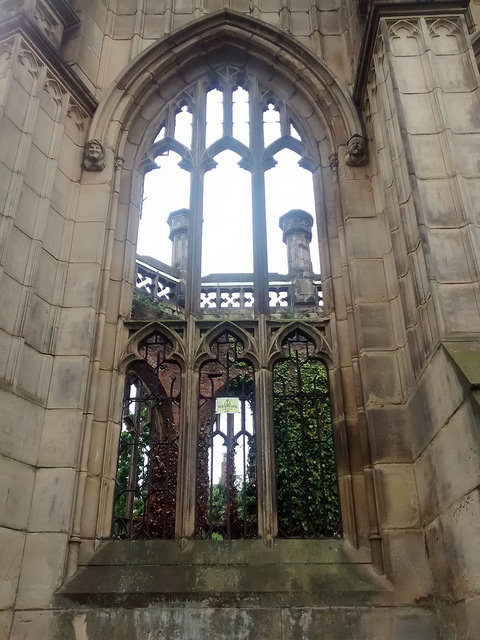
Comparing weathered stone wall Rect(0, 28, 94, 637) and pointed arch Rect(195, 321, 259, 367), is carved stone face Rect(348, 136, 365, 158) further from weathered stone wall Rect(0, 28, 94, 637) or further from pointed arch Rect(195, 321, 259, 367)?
weathered stone wall Rect(0, 28, 94, 637)

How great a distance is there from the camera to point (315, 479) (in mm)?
10555

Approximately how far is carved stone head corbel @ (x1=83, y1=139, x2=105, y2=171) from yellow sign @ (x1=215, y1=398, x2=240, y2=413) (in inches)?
112

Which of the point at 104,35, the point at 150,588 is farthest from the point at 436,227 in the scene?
the point at 104,35

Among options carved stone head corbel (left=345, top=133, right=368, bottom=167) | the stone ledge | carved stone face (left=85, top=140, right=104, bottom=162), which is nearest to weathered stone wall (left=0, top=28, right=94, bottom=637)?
carved stone face (left=85, top=140, right=104, bottom=162)

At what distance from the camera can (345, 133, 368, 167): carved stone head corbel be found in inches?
249

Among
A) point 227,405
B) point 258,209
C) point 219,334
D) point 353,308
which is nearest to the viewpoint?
point 227,405

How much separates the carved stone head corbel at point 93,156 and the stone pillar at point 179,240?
298 inches

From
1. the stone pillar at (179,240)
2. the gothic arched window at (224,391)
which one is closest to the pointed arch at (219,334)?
the gothic arched window at (224,391)

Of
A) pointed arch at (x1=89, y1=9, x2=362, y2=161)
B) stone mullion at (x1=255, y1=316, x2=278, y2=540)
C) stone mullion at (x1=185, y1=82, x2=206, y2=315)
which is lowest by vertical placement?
stone mullion at (x1=255, y1=316, x2=278, y2=540)

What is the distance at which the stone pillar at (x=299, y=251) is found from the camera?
15125mm

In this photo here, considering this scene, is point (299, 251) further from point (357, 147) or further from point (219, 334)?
point (219, 334)

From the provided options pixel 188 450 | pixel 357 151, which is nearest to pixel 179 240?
pixel 357 151

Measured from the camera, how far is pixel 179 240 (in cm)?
1673

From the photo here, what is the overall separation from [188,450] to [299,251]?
13105 millimetres
